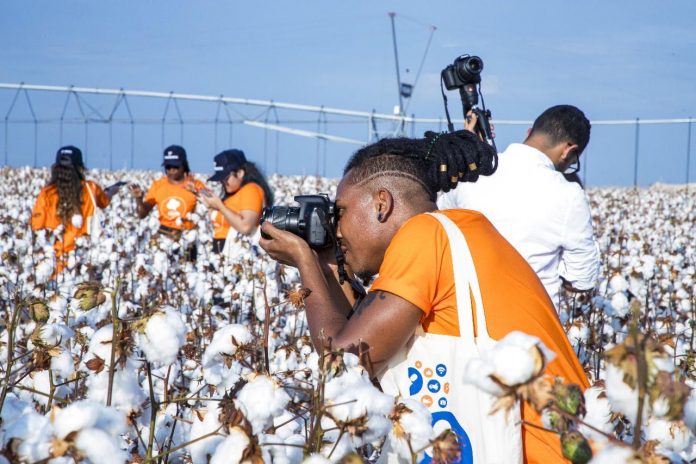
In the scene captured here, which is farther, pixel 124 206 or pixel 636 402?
pixel 124 206

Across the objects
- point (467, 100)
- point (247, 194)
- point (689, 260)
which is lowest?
point (689, 260)

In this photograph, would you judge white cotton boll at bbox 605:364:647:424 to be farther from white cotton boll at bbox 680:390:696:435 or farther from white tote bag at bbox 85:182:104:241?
white tote bag at bbox 85:182:104:241

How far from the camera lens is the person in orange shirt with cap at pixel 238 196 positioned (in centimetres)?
578

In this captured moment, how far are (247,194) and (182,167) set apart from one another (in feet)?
3.28

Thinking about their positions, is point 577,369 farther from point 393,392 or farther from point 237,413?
point 237,413

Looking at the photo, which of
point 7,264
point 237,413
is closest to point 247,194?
point 7,264

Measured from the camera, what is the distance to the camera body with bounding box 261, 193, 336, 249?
2096 mm

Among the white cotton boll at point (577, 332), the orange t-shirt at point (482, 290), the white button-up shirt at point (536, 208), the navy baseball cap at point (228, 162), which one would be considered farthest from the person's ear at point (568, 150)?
the navy baseball cap at point (228, 162)

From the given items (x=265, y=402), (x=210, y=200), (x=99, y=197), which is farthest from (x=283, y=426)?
(x=99, y=197)

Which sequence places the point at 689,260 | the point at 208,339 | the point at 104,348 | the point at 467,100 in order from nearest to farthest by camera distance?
1. the point at 104,348
2. the point at 208,339
3. the point at 467,100
4. the point at 689,260

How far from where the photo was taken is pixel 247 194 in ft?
19.5

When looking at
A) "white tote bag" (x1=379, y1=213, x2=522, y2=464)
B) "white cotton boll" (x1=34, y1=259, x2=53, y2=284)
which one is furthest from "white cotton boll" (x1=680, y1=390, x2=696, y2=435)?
"white cotton boll" (x1=34, y1=259, x2=53, y2=284)

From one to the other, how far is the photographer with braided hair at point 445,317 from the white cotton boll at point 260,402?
0.35 metres

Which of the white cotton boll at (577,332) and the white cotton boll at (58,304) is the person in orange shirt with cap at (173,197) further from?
the white cotton boll at (577,332)
